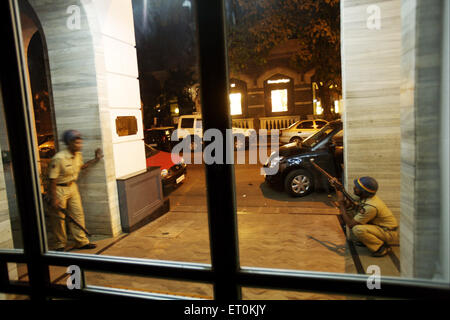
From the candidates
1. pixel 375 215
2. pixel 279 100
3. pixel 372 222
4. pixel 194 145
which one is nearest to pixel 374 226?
pixel 372 222

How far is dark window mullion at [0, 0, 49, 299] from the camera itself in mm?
2783

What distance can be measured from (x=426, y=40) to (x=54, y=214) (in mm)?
5174

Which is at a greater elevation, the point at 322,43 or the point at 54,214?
the point at 322,43

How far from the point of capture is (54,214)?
507cm

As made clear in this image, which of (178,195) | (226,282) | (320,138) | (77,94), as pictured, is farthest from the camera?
(178,195)

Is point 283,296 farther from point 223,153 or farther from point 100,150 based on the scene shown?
point 100,150

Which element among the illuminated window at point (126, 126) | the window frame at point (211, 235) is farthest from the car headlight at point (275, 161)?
the window frame at point (211, 235)

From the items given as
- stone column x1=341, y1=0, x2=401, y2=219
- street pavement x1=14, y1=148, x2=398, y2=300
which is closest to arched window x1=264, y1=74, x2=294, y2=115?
street pavement x1=14, y1=148, x2=398, y2=300

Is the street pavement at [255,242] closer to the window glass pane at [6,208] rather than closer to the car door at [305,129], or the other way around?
the window glass pane at [6,208]

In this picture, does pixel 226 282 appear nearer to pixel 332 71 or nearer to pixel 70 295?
pixel 70 295

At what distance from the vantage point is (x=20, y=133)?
111 inches

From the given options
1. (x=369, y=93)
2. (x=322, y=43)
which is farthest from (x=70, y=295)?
(x=322, y=43)

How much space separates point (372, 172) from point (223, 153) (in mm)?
3847
